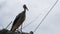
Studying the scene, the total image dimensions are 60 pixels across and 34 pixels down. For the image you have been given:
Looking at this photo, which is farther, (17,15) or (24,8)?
(24,8)

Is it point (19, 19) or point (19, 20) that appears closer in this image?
point (19, 20)

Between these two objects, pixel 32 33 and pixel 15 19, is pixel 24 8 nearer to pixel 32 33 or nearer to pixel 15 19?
pixel 15 19

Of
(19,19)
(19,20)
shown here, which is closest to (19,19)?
(19,19)

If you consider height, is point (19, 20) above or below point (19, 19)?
below

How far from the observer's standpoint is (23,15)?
12.1 metres

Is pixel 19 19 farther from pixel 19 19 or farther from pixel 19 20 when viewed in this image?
pixel 19 20

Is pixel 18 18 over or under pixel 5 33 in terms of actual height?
over

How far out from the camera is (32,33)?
29.7ft

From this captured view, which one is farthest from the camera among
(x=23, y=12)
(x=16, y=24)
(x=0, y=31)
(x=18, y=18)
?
(x=23, y=12)

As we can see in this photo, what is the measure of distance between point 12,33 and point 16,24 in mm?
2552

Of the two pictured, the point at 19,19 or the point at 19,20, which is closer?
the point at 19,20

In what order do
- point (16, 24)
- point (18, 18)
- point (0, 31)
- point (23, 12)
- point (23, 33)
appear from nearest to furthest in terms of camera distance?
point (0, 31), point (23, 33), point (16, 24), point (18, 18), point (23, 12)

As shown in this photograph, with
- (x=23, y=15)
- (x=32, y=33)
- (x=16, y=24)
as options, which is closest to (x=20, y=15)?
(x=23, y=15)

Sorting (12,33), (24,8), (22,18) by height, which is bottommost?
(12,33)
